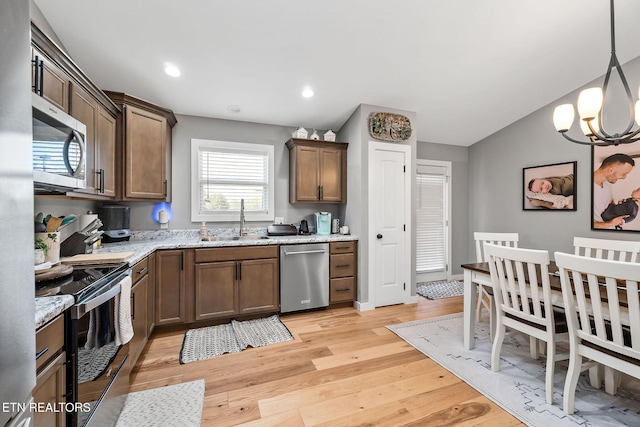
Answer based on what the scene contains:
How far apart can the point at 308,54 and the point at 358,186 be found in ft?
5.35

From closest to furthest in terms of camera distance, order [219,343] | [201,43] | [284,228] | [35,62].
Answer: [35,62] → [201,43] → [219,343] → [284,228]

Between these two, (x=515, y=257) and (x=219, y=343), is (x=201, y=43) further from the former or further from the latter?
(x=515, y=257)

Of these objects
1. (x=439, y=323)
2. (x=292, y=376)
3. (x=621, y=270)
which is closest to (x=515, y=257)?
(x=621, y=270)

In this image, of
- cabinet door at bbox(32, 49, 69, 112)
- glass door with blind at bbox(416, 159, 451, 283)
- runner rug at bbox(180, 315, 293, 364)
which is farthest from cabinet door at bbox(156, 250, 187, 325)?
glass door with blind at bbox(416, 159, 451, 283)

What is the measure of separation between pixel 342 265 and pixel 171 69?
292cm

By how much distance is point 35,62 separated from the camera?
151 centimetres

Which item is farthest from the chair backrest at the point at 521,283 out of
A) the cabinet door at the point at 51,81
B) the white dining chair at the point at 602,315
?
the cabinet door at the point at 51,81

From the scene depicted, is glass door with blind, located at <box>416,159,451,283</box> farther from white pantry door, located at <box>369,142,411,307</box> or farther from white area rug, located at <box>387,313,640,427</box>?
white area rug, located at <box>387,313,640,427</box>

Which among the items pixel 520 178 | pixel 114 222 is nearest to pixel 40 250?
pixel 114 222

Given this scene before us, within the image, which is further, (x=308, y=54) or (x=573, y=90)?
(x=573, y=90)

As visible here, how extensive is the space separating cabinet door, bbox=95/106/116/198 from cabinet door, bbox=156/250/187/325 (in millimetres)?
782

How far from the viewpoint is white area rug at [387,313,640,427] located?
167 centimetres

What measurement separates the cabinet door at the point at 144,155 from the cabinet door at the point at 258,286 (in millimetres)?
1280

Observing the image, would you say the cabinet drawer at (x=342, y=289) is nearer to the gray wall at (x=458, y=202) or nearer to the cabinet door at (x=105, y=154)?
the gray wall at (x=458, y=202)
